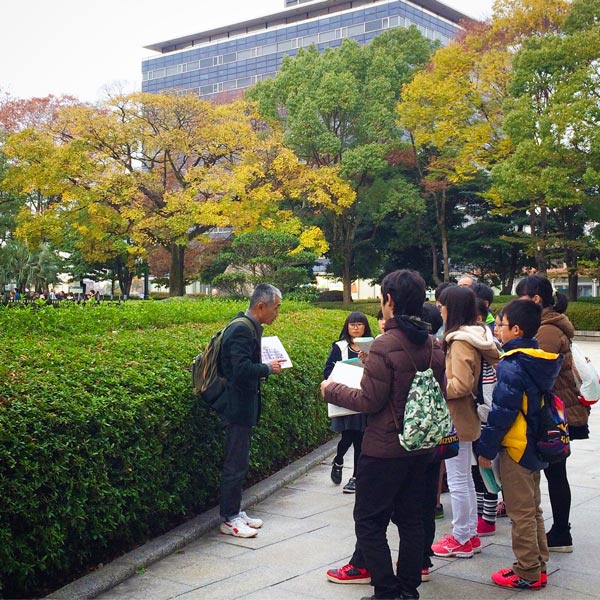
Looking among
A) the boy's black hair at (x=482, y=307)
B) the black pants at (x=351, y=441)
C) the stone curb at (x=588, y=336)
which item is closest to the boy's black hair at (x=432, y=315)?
the boy's black hair at (x=482, y=307)

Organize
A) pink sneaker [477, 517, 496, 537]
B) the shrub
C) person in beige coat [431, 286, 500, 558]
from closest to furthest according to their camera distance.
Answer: person in beige coat [431, 286, 500, 558] < pink sneaker [477, 517, 496, 537] < the shrub

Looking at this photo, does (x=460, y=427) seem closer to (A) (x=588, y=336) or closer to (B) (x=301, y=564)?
(B) (x=301, y=564)

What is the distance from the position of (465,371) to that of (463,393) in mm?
125

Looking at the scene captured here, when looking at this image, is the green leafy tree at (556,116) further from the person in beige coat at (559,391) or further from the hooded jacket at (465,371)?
the hooded jacket at (465,371)

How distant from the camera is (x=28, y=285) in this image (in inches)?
1663

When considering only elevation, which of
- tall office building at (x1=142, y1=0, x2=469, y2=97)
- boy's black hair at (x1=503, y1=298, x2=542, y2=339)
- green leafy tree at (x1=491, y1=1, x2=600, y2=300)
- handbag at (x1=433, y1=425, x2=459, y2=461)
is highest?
tall office building at (x1=142, y1=0, x2=469, y2=97)

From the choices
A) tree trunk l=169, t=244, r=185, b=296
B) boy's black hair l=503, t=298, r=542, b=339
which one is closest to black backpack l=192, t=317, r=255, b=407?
boy's black hair l=503, t=298, r=542, b=339

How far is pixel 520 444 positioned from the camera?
155 inches

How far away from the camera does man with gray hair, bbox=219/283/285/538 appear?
4652 millimetres

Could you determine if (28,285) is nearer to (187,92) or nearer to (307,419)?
(187,92)

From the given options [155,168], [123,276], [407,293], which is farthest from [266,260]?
[407,293]

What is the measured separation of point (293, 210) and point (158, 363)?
2445cm

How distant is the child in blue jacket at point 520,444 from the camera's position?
3.91 metres

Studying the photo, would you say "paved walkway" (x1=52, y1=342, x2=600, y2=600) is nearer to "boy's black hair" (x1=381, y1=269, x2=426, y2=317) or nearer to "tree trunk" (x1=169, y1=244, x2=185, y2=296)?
"boy's black hair" (x1=381, y1=269, x2=426, y2=317)
